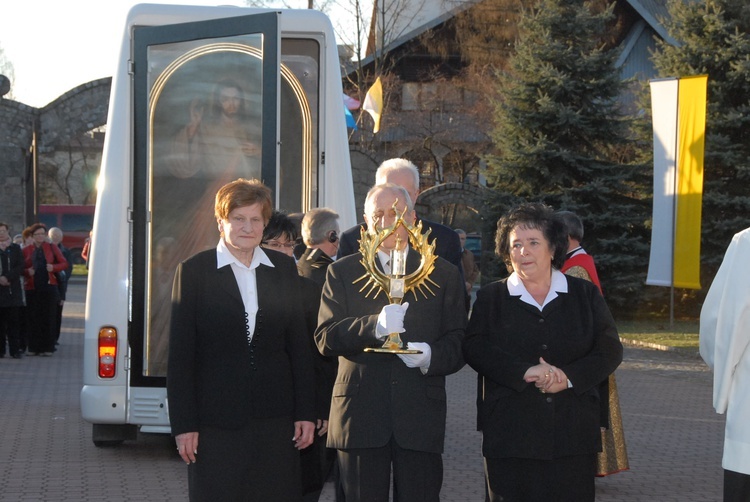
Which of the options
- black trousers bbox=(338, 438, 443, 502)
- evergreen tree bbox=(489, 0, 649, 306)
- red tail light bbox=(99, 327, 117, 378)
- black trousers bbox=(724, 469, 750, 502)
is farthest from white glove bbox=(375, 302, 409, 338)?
evergreen tree bbox=(489, 0, 649, 306)

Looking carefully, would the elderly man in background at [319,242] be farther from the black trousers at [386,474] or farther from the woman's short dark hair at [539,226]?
the black trousers at [386,474]

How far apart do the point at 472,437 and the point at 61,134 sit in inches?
810

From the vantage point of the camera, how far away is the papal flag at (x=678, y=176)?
18.7m

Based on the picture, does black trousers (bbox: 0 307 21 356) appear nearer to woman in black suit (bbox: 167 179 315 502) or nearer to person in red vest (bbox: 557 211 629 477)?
person in red vest (bbox: 557 211 629 477)

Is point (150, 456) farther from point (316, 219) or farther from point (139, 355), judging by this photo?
point (316, 219)

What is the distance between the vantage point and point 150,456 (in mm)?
9031

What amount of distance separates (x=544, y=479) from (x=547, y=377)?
462 mm

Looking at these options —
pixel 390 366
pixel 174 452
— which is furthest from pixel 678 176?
pixel 390 366

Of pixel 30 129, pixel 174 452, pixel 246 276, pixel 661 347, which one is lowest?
pixel 661 347

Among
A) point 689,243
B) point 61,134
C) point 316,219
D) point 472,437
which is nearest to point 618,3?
point 61,134

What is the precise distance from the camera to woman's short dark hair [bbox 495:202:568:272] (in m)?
5.02

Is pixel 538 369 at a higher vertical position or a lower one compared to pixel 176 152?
lower

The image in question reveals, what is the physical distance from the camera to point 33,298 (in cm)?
1722

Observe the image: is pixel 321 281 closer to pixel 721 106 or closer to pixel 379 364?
pixel 379 364
